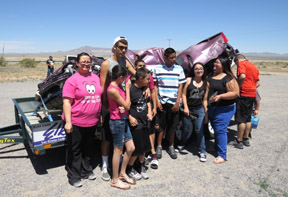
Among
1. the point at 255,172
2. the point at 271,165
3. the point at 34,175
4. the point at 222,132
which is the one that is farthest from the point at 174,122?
the point at 34,175

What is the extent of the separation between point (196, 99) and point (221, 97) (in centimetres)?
43

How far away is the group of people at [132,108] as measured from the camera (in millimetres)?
3111

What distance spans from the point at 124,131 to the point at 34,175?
1674 millimetres

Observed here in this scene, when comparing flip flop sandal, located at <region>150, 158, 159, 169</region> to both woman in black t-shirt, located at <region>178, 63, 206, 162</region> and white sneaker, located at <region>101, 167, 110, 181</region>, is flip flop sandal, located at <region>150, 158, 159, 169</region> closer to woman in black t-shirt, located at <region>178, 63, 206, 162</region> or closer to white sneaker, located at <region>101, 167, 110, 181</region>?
white sneaker, located at <region>101, 167, 110, 181</region>

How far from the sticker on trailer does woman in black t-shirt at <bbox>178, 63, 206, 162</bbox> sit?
214 centimetres

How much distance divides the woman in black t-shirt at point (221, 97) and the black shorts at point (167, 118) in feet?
2.14

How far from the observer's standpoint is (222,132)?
423 centimetres

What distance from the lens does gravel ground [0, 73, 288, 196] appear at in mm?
3180

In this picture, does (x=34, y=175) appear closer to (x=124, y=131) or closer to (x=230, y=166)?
(x=124, y=131)

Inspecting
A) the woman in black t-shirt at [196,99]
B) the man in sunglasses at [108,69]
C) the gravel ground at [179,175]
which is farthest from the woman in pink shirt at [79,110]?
the woman in black t-shirt at [196,99]

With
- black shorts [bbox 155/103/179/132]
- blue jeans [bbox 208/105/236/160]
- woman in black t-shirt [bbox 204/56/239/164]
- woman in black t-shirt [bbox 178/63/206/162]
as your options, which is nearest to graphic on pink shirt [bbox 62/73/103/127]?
black shorts [bbox 155/103/179/132]

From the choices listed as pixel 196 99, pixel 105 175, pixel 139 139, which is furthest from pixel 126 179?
pixel 196 99

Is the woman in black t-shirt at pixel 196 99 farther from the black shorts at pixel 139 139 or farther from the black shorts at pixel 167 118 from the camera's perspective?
the black shorts at pixel 139 139

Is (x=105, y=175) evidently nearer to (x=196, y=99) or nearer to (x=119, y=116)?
(x=119, y=116)
